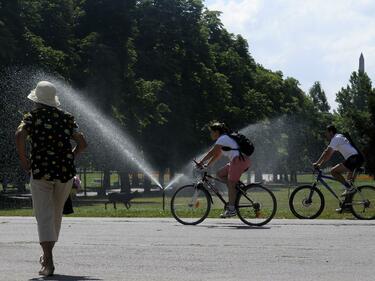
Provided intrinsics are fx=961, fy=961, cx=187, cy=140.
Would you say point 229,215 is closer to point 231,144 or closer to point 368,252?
point 231,144

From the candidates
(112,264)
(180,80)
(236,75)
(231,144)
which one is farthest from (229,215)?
(236,75)

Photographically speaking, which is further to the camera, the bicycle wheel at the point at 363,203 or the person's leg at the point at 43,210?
the bicycle wheel at the point at 363,203

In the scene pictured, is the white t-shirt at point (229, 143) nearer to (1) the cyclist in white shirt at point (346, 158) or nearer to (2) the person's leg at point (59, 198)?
(1) the cyclist in white shirt at point (346, 158)

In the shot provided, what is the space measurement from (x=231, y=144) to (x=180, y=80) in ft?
145

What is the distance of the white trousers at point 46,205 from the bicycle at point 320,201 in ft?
29.8

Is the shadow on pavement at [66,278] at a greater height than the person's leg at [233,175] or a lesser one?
lesser

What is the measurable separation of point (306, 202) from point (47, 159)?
9.41 metres

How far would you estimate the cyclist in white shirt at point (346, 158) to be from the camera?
17938 mm

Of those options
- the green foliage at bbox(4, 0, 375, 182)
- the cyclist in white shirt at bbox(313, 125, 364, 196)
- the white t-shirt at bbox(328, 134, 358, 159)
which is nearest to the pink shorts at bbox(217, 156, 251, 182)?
the cyclist in white shirt at bbox(313, 125, 364, 196)

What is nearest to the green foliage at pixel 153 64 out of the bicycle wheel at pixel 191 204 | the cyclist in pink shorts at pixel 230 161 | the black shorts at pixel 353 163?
the black shorts at pixel 353 163

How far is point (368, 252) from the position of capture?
11.1m

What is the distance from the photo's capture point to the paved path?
920 centimetres

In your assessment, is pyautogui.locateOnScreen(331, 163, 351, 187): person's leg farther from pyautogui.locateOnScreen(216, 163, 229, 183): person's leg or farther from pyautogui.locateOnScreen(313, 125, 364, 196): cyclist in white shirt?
pyautogui.locateOnScreen(216, 163, 229, 183): person's leg

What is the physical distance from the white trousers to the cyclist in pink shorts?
721cm
